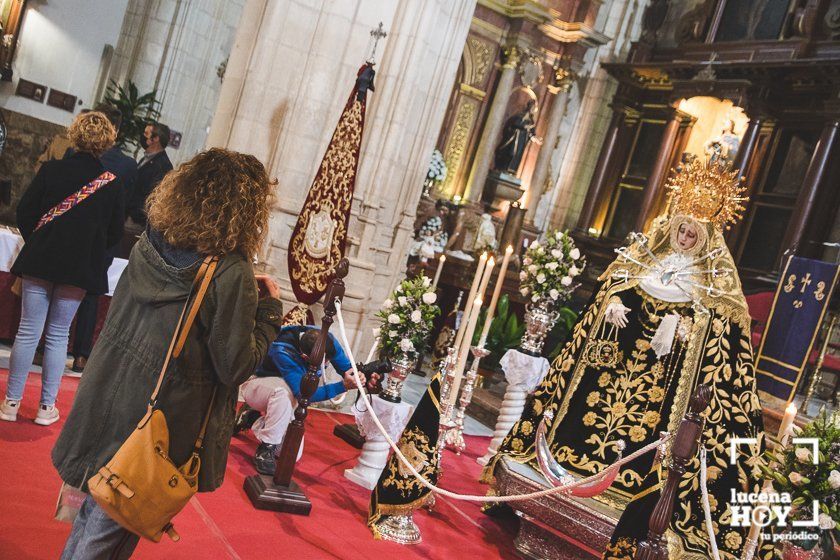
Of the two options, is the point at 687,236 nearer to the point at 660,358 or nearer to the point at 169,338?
the point at 660,358

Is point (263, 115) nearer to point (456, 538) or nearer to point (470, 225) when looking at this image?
point (456, 538)

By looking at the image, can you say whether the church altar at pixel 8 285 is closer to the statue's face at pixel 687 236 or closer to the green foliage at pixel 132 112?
the statue's face at pixel 687 236

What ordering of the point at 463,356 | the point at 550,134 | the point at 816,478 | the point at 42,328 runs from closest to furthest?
the point at 816,478
the point at 42,328
the point at 463,356
the point at 550,134

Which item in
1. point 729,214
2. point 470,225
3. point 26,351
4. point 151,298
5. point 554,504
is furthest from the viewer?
point 470,225

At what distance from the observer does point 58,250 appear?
4.23m

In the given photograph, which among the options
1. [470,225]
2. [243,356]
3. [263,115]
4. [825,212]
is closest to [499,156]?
[470,225]

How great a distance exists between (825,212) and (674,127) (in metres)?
3.14

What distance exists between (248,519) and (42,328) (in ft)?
4.80

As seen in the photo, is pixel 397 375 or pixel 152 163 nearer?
pixel 397 375

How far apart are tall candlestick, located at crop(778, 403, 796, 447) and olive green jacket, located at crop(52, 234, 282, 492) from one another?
2469 mm

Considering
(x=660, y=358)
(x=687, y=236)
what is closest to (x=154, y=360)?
(x=660, y=358)

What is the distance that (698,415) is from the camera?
3.47 metres

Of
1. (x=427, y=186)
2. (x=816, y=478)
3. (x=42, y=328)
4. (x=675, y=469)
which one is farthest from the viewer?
(x=427, y=186)

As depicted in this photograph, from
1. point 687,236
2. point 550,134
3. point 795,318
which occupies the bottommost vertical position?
point 795,318
